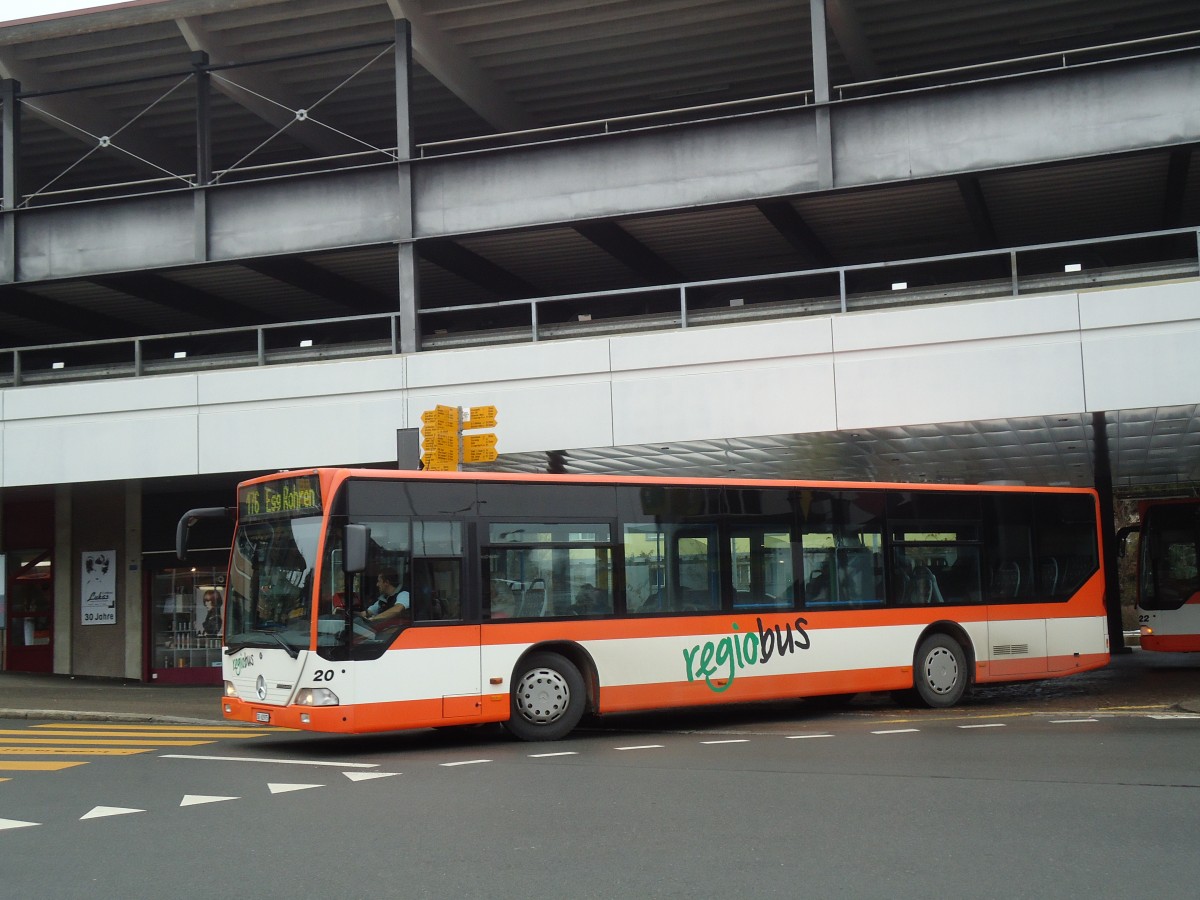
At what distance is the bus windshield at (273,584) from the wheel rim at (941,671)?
803 cm

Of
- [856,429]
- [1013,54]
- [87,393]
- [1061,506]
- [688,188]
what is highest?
[1013,54]

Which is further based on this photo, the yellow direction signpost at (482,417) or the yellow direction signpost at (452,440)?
the yellow direction signpost at (482,417)

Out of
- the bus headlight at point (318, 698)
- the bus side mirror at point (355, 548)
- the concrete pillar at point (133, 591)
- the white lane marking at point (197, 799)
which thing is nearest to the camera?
the white lane marking at point (197, 799)

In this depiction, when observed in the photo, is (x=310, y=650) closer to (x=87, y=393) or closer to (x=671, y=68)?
(x=87, y=393)

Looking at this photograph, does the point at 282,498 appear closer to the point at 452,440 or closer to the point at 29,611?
the point at 452,440

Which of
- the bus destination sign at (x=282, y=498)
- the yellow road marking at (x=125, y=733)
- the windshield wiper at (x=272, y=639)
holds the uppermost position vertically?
the bus destination sign at (x=282, y=498)

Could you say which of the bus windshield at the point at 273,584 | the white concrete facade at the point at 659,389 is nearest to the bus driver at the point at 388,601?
the bus windshield at the point at 273,584

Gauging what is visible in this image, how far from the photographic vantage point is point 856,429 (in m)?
17.7

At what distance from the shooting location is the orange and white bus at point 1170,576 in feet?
77.2

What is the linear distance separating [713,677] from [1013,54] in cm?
1403

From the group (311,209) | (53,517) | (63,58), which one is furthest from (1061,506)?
(53,517)

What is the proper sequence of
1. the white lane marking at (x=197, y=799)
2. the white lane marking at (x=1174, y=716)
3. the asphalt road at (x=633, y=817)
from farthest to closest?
1. the white lane marking at (x=1174, y=716)
2. the white lane marking at (x=197, y=799)
3. the asphalt road at (x=633, y=817)

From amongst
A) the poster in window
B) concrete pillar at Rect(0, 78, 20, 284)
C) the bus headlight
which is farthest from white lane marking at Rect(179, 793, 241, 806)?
the poster in window

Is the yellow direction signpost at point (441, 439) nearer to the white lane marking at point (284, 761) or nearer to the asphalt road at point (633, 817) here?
the asphalt road at point (633, 817)
